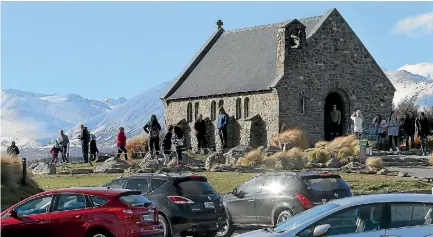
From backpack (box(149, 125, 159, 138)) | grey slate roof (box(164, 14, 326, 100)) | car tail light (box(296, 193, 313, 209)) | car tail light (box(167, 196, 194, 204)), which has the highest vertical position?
grey slate roof (box(164, 14, 326, 100))

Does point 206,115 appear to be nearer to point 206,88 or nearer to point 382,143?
point 206,88

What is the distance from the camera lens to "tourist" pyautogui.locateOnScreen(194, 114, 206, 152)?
157 feet

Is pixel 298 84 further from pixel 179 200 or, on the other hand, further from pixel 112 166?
pixel 179 200

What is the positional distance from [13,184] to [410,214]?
14692mm

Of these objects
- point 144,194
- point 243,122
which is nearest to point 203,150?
point 243,122

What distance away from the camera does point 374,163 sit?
3734cm

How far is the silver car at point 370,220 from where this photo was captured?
15.5m

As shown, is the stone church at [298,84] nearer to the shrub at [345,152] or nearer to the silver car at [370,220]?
the shrub at [345,152]

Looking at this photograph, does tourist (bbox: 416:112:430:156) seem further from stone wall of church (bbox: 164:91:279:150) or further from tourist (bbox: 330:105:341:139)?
stone wall of church (bbox: 164:91:279:150)

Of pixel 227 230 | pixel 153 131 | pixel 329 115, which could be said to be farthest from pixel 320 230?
pixel 329 115

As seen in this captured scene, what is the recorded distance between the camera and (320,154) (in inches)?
1555

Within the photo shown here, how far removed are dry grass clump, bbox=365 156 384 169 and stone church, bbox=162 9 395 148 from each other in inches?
523

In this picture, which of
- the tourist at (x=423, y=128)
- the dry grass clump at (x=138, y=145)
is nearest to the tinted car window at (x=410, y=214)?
the tourist at (x=423, y=128)

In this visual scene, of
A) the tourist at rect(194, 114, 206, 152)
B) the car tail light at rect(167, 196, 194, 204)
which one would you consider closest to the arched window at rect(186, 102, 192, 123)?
the tourist at rect(194, 114, 206, 152)
